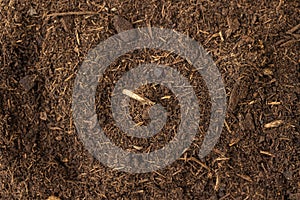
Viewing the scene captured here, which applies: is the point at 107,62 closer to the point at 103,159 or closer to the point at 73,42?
the point at 73,42

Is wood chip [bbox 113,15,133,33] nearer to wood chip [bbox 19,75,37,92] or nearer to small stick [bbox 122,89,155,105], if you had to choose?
small stick [bbox 122,89,155,105]

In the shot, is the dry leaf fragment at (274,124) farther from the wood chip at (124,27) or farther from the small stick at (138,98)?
the wood chip at (124,27)

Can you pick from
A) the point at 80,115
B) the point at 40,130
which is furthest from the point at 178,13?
the point at 40,130

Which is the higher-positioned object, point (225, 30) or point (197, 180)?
point (225, 30)

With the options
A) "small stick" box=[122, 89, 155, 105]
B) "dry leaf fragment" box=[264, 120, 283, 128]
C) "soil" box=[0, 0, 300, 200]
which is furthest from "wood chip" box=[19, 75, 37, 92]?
"dry leaf fragment" box=[264, 120, 283, 128]

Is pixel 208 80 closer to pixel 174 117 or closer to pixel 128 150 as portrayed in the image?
pixel 174 117

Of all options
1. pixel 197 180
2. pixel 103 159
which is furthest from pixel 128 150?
pixel 197 180

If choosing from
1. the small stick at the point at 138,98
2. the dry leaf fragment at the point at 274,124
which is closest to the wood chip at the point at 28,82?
the small stick at the point at 138,98

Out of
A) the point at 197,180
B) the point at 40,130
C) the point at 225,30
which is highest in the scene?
the point at 225,30
